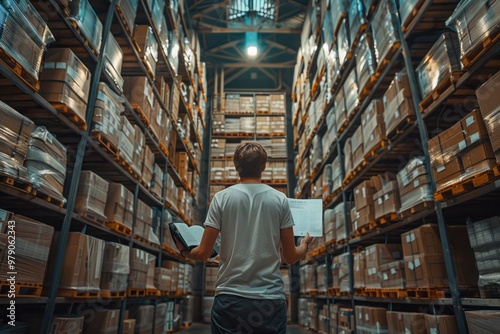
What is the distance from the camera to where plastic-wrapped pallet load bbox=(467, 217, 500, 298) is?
2.86 metres

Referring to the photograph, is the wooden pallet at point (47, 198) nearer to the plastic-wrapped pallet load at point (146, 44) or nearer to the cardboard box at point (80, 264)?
the cardboard box at point (80, 264)

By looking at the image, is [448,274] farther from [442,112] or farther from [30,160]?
[30,160]

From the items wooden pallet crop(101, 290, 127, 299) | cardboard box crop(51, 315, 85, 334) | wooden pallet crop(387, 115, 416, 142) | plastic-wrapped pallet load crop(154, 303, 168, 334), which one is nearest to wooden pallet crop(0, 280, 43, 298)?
cardboard box crop(51, 315, 85, 334)

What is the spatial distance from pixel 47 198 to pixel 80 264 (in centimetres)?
85

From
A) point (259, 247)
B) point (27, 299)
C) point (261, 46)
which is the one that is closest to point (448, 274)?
point (259, 247)

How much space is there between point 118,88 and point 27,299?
284 cm

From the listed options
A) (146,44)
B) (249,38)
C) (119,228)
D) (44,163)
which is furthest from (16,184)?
(249,38)

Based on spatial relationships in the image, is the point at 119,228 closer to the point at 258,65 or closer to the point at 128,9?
the point at 128,9

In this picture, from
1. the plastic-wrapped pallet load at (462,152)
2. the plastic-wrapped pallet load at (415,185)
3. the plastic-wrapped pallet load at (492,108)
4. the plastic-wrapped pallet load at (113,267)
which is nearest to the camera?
the plastic-wrapped pallet load at (492,108)

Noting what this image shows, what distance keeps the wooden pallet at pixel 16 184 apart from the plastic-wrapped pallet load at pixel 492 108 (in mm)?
3585

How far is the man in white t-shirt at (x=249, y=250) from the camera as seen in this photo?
1765 mm

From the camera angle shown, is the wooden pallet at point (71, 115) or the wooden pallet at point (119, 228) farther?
the wooden pallet at point (119, 228)

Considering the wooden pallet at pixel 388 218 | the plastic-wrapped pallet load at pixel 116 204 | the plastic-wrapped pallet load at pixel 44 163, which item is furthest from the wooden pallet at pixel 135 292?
the wooden pallet at pixel 388 218

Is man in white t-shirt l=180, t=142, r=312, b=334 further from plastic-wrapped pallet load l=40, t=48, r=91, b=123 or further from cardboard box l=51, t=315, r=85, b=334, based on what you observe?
plastic-wrapped pallet load l=40, t=48, r=91, b=123
